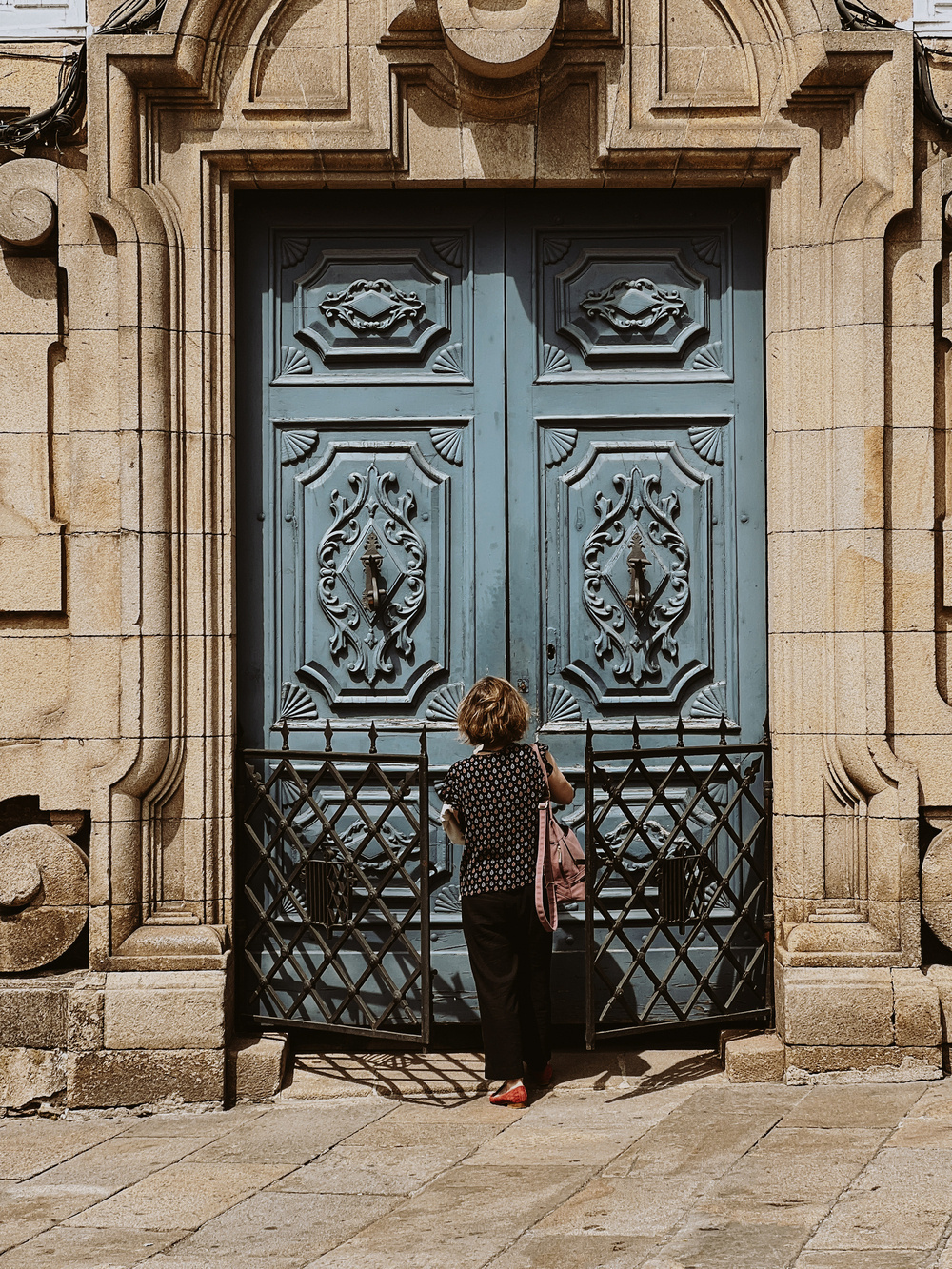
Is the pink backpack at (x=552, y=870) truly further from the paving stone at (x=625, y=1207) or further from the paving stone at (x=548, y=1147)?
the paving stone at (x=625, y=1207)

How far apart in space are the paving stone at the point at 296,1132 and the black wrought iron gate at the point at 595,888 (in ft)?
0.98

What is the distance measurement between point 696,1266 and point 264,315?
12.9ft

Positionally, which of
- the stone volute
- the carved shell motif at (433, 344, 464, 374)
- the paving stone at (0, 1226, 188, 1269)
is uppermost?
the stone volute

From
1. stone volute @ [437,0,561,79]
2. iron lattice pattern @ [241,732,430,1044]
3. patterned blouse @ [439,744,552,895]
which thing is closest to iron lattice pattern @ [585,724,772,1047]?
patterned blouse @ [439,744,552,895]

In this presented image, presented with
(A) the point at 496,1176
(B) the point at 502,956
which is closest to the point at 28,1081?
(B) the point at 502,956

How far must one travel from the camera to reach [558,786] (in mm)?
5223

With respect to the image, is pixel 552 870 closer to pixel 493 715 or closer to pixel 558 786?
pixel 558 786

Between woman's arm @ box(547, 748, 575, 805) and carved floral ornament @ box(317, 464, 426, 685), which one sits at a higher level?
carved floral ornament @ box(317, 464, 426, 685)

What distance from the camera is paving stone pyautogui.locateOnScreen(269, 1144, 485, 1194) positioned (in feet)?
14.5

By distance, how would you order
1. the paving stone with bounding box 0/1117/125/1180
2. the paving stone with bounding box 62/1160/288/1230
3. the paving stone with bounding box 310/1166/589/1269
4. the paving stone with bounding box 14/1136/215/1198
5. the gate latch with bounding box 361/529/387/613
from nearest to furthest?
1. the paving stone with bounding box 310/1166/589/1269
2. the paving stone with bounding box 62/1160/288/1230
3. the paving stone with bounding box 14/1136/215/1198
4. the paving stone with bounding box 0/1117/125/1180
5. the gate latch with bounding box 361/529/387/613

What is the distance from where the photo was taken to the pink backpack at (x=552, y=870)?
5211 millimetres

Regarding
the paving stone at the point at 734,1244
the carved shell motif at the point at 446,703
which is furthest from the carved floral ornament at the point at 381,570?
the paving stone at the point at 734,1244

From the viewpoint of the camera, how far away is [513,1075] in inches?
206

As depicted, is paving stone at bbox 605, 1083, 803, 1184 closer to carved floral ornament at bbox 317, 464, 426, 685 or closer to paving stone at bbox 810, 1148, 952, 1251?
paving stone at bbox 810, 1148, 952, 1251
